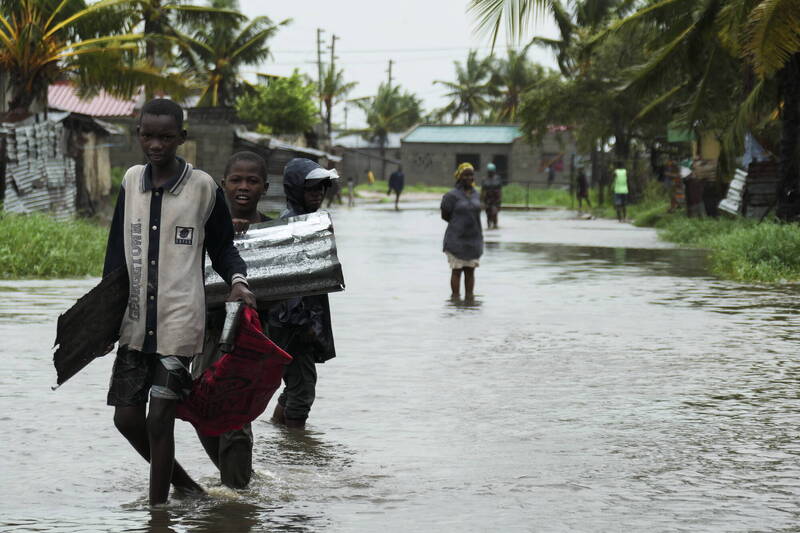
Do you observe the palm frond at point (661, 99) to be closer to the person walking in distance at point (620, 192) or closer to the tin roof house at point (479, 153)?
the person walking in distance at point (620, 192)

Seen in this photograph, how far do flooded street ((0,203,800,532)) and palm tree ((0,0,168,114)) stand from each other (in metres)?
10.8

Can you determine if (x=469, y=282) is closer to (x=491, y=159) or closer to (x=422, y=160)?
(x=491, y=159)

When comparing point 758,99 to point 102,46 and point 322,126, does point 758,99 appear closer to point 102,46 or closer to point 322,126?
point 102,46

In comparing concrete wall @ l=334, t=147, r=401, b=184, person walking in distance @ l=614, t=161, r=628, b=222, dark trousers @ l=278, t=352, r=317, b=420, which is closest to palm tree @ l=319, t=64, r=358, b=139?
concrete wall @ l=334, t=147, r=401, b=184

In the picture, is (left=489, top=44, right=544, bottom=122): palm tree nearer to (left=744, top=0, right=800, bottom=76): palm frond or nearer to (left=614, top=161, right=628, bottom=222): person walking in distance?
(left=614, top=161, right=628, bottom=222): person walking in distance

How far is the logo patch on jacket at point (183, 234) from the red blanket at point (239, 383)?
1.12 feet

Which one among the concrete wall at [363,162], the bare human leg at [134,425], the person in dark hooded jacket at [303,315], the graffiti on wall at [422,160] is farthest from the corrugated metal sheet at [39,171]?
the graffiti on wall at [422,160]

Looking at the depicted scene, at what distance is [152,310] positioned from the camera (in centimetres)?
500

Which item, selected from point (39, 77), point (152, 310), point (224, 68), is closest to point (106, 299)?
point (152, 310)

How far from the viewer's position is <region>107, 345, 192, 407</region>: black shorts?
505 cm

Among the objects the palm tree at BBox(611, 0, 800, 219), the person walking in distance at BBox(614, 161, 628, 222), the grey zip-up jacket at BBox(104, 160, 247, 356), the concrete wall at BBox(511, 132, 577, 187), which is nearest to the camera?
the grey zip-up jacket at BBox(104, 160, 247, 356)

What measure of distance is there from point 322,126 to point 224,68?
58.5ft

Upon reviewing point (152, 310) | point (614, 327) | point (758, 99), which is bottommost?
point (614, 327)

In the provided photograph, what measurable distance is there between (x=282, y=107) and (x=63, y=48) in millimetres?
31996
